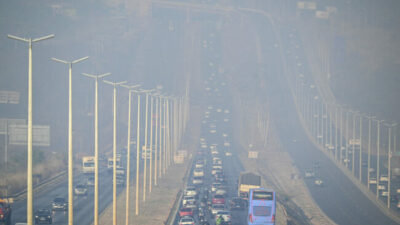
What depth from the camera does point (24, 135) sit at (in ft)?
264

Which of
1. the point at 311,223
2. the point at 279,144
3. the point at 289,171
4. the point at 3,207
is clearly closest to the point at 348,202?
the point at 311,223

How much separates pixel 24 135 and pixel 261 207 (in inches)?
1344

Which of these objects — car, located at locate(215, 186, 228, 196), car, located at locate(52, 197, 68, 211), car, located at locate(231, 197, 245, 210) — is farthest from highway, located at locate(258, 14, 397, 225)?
car, located at locate(52, 197, 68, 211)

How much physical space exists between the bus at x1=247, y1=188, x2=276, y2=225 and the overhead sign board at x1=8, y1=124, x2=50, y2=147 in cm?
3270

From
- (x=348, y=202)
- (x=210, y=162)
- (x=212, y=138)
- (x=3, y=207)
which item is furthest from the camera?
(x=212, y=138)

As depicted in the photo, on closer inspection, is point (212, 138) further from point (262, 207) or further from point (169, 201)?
point (262, 207)

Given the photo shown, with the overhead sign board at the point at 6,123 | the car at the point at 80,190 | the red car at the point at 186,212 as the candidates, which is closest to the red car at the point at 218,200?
the red car at the point at 186,212

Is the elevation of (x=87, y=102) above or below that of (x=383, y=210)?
above

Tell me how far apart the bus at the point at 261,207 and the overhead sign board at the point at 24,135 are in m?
32.7

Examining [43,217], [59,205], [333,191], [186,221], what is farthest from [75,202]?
[333,191]

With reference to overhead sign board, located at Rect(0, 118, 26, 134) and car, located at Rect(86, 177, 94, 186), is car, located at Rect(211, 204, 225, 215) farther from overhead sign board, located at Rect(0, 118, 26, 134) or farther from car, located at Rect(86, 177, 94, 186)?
overhead sign board, located at Rect(0, 118, 26, 134)

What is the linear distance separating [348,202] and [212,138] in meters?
81.9

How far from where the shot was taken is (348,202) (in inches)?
3743

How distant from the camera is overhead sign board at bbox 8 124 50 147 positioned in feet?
264
